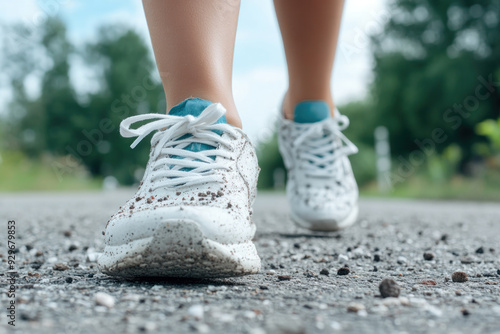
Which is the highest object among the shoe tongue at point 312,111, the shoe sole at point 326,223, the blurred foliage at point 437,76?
the blurred foliage at point 437,76

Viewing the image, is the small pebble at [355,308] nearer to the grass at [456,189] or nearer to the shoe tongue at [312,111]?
the shoe tongue at [312,111]

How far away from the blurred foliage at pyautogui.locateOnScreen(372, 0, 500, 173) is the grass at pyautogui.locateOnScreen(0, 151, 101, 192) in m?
9.47

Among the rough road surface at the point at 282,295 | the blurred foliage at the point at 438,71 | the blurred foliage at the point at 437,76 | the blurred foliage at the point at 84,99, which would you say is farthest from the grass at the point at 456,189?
the blurred foliage at the point at 84,99

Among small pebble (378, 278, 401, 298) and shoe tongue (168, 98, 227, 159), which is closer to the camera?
small pebble (378, 278, 401, 298)

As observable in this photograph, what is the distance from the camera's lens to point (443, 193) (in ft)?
27.6

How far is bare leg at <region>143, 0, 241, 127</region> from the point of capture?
134cm

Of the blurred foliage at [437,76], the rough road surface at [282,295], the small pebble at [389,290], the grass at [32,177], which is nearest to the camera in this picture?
the rough road surface at [282,295]

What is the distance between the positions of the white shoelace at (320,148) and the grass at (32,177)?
9476mm

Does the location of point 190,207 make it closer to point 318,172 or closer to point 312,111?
point 318,172

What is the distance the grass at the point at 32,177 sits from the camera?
10992mm

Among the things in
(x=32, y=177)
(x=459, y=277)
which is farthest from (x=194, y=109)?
(x=32, y=177)

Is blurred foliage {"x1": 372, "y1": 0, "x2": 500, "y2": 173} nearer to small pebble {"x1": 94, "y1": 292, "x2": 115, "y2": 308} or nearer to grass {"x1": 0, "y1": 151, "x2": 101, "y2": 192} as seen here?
grass {"x1": 0, "y1": 151, "x2": 101, "y2": 192}

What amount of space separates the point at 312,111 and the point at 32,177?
10.7 metres

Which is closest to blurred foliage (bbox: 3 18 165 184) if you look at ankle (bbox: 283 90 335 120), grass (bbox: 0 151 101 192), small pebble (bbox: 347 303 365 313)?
grass (bbox: 0 151 101 192)
